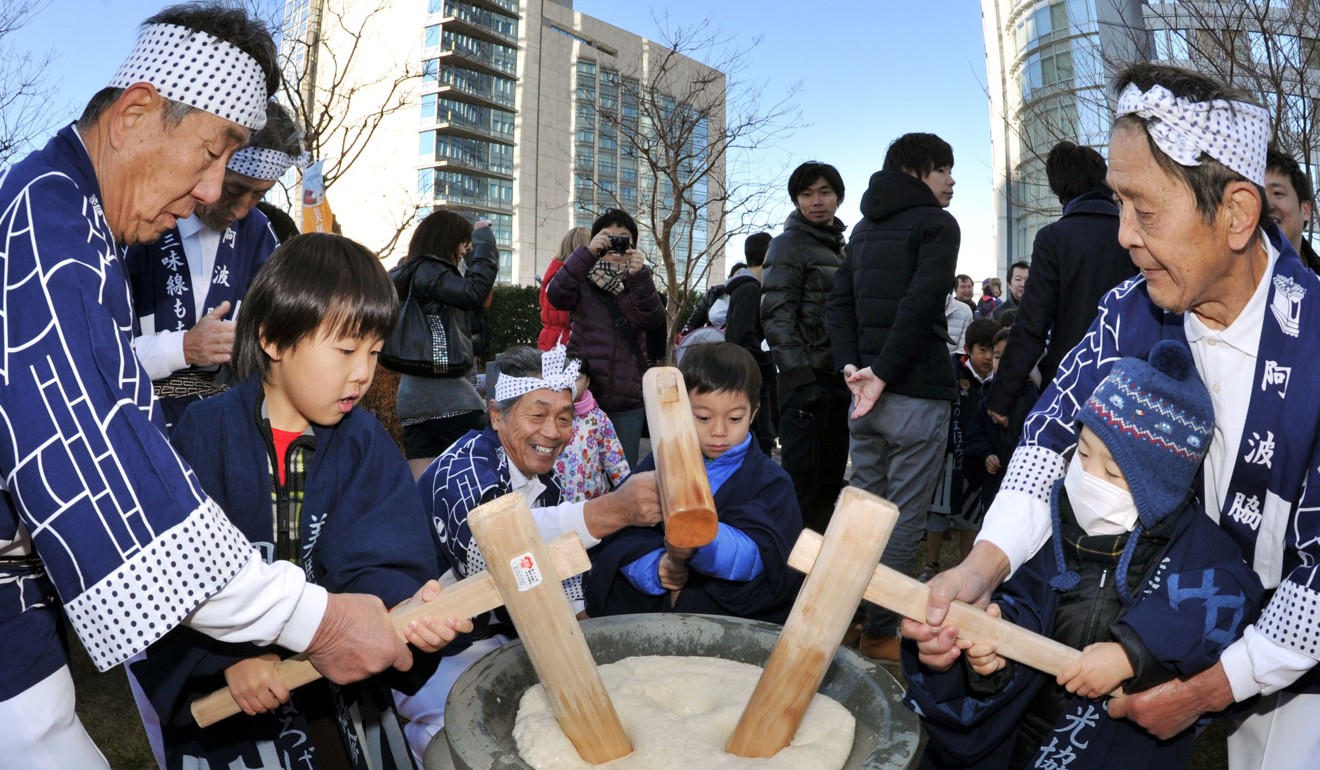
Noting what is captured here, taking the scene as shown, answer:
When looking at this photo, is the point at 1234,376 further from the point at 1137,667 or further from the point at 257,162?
the point at 257,162

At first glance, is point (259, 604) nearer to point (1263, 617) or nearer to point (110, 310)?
point (110, 310)

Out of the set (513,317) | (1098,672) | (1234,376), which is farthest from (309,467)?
(513,317)

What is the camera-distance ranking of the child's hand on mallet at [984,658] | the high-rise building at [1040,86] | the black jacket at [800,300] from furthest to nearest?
the high-rise building at [1040,86] → the black jacket at [800,300] → the child's hand on mallet at [984,658]

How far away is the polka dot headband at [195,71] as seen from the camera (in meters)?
1.87

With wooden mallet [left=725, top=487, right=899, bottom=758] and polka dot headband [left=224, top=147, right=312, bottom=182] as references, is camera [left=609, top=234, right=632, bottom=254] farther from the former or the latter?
wooden mallet [left=725, top=487, right=899, bottom=758]

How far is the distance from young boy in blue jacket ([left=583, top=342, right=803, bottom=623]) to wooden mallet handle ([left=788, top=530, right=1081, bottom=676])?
90 centimetres

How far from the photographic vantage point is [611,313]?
19.3ft

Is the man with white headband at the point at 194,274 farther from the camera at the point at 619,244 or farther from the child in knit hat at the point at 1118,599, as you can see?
the camera at the point at 619,244

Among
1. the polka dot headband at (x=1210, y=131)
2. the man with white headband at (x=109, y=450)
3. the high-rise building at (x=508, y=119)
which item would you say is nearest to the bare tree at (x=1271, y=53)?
the polka dot headband at (x=1210, y=131)

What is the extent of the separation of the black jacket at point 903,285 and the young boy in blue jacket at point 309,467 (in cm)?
299

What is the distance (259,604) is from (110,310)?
0.59 metres

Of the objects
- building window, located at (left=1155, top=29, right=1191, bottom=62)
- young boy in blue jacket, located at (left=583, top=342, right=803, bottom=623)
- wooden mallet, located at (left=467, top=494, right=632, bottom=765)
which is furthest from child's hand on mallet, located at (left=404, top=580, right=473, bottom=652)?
building window, located at (left=1155, top=29, right=1191, bottom=62)

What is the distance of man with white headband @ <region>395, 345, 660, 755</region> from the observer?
9.02 feet

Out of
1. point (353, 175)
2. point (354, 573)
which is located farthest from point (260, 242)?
point (353, 175)
